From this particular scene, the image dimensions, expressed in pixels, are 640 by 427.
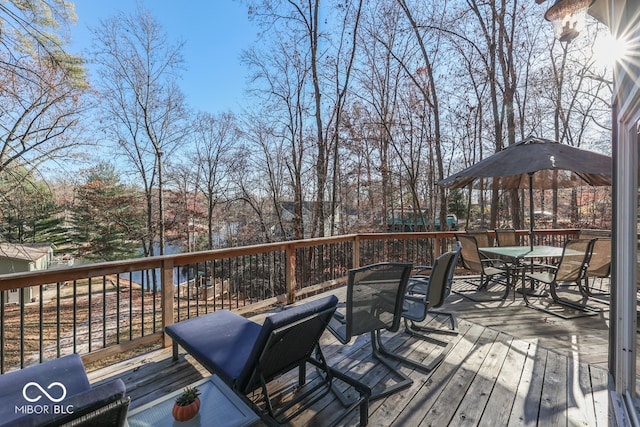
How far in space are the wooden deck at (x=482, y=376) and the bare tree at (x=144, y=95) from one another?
497 inches

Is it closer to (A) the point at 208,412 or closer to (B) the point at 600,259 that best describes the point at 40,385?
(A) the point at 208,412

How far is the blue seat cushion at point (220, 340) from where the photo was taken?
1878 mm

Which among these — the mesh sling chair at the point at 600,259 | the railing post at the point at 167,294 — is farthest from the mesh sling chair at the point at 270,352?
the mesh sling chair at the point at 600,259

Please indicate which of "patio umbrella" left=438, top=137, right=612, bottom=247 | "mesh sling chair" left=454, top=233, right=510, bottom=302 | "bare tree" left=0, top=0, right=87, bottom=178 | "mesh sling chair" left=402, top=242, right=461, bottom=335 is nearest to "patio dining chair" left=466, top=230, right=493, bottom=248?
"mesh sling chair" left=454, top=233, right=510, bottom=302

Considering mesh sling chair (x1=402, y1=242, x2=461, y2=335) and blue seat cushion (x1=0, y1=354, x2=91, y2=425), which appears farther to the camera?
mesh sling chair (x1=402, y1=242, x2=461, y2=335)

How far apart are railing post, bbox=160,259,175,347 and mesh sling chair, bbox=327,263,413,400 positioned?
1.83m

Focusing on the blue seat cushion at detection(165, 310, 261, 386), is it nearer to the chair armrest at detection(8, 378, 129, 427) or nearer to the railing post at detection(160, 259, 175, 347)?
the railing post at detection(160, 259, 175, 347)

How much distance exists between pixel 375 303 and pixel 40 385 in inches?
84.8

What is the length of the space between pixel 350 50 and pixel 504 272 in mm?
8181

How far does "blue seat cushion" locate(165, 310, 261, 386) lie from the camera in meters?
1.88

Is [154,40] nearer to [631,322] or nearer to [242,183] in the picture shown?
[242,183]

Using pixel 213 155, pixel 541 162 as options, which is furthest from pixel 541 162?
pixel 213 155

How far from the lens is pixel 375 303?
2.34 m

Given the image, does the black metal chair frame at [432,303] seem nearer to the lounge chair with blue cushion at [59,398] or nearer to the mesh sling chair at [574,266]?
the mesh sling chair at [574,266]
